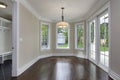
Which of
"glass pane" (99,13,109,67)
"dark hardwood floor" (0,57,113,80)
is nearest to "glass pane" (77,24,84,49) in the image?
"glass pane" (99,13,109,67)

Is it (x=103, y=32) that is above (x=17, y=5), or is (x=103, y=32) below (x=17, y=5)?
below

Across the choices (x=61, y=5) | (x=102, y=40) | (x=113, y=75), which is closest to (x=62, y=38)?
(x=61, y=5)

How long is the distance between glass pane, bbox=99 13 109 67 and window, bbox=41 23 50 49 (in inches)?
175

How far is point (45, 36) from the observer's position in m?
9.31

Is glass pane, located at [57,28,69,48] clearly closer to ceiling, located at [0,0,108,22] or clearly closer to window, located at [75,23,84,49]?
window, located at [75,23,84,49]

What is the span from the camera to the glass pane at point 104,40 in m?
4.98

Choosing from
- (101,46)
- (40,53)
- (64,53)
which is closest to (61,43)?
(64,53)

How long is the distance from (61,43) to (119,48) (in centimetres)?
646

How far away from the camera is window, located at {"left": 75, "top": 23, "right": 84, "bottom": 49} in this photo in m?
8.95

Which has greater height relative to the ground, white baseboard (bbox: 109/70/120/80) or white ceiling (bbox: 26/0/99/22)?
white ceiling (bbox: 26/0/99/22)

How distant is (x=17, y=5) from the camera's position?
14.1 feet

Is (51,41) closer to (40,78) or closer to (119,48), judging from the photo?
(40,78)

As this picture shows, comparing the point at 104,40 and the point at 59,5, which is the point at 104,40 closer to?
the point at 104,40

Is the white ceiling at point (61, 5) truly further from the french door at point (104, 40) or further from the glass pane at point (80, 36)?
the glass pane at point (80, 36)
